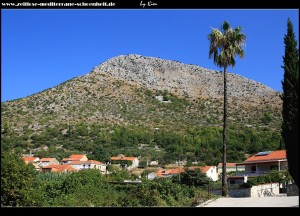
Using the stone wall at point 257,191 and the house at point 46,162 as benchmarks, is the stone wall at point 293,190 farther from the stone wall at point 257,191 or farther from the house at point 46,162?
the house at point 46,162

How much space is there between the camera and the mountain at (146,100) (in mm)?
88125

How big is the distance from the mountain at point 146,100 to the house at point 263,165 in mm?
35378

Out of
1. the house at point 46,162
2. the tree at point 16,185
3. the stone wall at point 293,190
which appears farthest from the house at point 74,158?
the tree at point 16,185

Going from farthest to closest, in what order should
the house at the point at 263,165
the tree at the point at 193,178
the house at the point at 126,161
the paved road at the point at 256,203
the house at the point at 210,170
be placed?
the house at the point at 126,161 < the house at the point at 210,170 < the house at the point at 263,165 < the tree at the point at 193,178 < the paved road at the point at 256,203

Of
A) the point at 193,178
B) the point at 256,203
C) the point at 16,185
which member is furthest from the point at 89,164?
the point at 256,203

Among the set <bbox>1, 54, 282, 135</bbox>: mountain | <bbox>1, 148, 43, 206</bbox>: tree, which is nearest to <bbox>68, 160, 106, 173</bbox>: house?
<bbox>1, 54, 282, 135</bbox>: mountain

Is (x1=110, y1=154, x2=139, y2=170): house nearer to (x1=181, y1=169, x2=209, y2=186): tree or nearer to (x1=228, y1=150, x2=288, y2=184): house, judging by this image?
(x1=228, y1=150, x2=288, y2=184): house

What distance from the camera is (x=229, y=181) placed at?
51.1 m

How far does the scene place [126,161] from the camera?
75.1 metres

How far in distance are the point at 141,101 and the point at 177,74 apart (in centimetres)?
2013

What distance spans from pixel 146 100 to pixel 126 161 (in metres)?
29.0

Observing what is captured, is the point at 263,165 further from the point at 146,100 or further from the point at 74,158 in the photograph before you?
the point at 146,100
